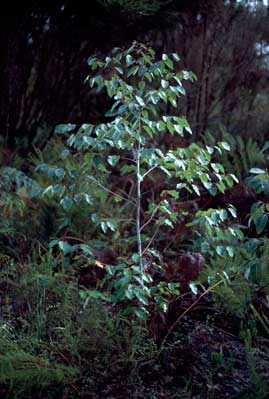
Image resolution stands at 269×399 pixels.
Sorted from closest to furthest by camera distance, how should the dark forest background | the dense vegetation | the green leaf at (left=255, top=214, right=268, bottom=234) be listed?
the green leaf at (left=255, top=214, right=268, bottom=234) < the dense vegetation < the dark forest background

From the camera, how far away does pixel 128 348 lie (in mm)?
2932

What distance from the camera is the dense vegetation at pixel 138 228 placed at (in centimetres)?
287

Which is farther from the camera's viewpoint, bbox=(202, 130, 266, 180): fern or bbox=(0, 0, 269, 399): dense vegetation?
bbox=(202, 130, 266, 180): fern

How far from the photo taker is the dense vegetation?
9.41 feet

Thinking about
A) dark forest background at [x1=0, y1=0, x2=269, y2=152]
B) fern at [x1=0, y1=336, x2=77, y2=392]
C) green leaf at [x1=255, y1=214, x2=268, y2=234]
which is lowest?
fern at [x1=0, y1=336, x2=77, y2=392]

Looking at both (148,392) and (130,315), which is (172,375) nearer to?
(148,392)

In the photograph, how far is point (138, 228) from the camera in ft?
10.5

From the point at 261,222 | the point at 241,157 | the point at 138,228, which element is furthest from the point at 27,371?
the point at 241,157

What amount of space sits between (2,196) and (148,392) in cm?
230

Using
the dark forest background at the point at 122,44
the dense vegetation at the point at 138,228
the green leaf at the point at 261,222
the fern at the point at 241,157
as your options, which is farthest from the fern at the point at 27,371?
the dark forest background at the point at 122,44

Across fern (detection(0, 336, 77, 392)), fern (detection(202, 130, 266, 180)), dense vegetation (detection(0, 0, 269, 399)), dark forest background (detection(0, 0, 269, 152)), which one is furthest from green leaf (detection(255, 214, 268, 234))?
dark forest background (detection(0, 0, 269, 152))

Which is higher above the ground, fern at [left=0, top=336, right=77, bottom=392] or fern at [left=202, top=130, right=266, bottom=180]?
fern at [left=202, top=130, right=266, bottom=180]

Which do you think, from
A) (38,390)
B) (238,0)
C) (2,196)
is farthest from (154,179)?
(38,390)

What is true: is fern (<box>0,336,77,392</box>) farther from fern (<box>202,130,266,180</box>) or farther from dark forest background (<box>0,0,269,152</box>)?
dark forest background (<box>0,0,269,152</box>)
